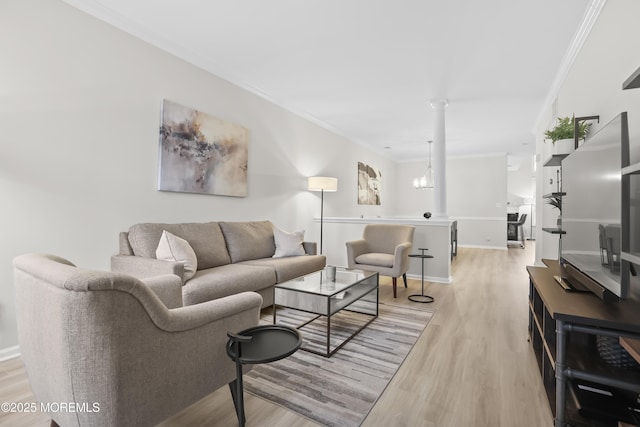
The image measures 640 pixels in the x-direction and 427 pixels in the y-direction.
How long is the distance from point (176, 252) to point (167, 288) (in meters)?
0.69

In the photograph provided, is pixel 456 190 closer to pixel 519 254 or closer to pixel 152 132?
pixel 519 254

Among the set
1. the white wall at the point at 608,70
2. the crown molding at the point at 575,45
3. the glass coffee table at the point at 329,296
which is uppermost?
the crown molding at the point at 575,45

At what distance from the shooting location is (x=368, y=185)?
747 cm

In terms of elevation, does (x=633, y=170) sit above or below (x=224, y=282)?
above

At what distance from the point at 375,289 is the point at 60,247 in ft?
8.65

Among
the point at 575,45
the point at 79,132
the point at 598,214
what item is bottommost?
the point at 598,214

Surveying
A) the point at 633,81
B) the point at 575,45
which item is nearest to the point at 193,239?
the point at 633,81

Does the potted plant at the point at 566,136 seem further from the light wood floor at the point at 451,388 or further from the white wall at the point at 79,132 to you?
the white wall at the point at 79,132

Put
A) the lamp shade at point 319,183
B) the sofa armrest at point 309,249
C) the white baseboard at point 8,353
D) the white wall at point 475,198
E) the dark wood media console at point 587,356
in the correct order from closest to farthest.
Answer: the dark wood media console at point 587,356 < the white baseboard at point 8,353 < the sofa armrest at point 309,249 < the lamp shade at point 319,183 < the white wall at point 475,198

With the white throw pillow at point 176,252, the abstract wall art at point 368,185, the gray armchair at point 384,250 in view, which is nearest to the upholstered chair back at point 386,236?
the gray armchair at point 384,250

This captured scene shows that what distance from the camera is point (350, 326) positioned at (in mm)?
2705

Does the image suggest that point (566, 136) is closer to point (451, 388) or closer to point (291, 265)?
point (451, 388)

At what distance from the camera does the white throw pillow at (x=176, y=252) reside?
2.52 meters

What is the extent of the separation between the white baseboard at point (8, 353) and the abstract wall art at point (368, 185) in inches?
230
